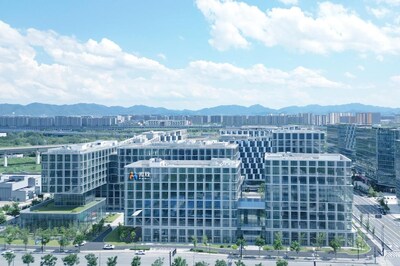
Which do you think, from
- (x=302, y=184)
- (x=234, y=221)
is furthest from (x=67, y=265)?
(x=302, y=184)

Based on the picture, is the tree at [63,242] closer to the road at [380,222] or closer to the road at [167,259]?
the road at [167,259]

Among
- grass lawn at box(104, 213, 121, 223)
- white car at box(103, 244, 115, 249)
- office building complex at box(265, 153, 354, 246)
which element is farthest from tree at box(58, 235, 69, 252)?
office building complex at box(265, 153, 354, 246)

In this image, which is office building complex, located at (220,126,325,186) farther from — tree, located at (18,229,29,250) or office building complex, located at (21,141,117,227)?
tree, located at (18,229,29,250)

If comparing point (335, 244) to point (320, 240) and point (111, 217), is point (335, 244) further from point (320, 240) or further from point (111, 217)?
point (111, 217)

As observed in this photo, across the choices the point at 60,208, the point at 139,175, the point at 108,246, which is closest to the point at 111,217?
the point at 60,208

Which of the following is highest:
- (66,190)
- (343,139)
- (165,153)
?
(343,139)

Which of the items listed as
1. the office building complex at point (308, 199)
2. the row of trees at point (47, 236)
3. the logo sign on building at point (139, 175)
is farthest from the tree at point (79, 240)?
the office building complex at point (308, 199)
